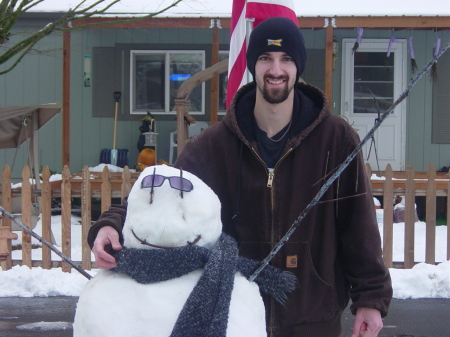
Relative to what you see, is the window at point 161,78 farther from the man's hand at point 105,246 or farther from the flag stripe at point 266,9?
the man's hand at point 105,246

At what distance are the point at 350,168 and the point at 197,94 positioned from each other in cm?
1116

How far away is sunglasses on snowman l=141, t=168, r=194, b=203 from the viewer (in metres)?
1.90

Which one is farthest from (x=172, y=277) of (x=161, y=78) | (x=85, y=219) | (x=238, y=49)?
(x=161, y=78)

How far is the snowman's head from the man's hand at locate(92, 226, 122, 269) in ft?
0.22

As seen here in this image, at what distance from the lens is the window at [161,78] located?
13320 mm

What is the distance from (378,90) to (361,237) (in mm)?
11120

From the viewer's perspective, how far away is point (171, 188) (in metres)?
1.91

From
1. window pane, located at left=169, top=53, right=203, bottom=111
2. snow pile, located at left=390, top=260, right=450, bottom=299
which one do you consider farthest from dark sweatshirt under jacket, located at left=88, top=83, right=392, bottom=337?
window pane, located at left=169, top=53, right=203, bottom=111

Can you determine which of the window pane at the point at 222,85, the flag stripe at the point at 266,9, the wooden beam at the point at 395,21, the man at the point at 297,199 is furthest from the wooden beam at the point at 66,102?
the man at the point at 297,199

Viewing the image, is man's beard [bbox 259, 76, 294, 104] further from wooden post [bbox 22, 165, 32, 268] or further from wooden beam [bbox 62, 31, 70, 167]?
wooden beam [bbox 62, 31, 70, 167]

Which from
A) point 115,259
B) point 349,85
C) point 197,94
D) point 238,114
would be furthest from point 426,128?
point 115,259

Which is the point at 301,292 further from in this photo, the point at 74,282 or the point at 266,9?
the point at 74,282

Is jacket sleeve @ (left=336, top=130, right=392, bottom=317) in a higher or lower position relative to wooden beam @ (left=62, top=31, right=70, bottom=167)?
lower

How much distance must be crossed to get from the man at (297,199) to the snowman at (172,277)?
1.57ft
